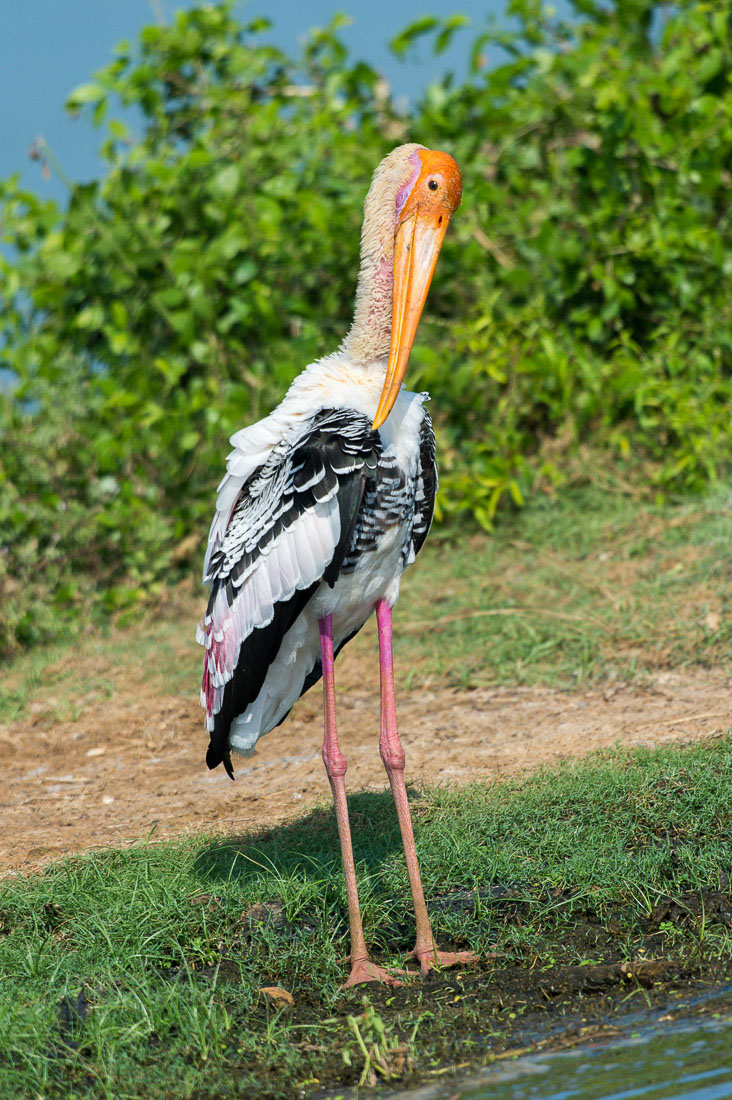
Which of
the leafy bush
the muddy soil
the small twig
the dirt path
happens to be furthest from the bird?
the leafy bush

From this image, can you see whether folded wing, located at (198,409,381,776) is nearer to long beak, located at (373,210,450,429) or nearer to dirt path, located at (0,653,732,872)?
long beak, located at (373,210,450,429)

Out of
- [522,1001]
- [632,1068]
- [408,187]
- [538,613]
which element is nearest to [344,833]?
[522,1001]

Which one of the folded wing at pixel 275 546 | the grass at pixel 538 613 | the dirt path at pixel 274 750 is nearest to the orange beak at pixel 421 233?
the folded wing at pixel 275 546

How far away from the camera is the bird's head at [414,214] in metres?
3.22

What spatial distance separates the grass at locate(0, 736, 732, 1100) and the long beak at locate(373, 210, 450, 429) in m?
1.39

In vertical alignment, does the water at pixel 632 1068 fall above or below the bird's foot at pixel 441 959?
below

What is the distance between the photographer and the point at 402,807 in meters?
3.21

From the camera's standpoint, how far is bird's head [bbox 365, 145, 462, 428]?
3.22 m

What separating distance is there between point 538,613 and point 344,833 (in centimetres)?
245

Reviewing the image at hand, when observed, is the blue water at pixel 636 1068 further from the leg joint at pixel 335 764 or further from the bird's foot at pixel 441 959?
the leg joint at pixel 335 764

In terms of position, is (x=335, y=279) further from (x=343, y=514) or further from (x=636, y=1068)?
(x=636, y=1068)

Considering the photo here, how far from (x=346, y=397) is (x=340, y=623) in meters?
0.67

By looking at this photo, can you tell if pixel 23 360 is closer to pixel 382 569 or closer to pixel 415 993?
pixel 382 569

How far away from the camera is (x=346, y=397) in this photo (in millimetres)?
3158
